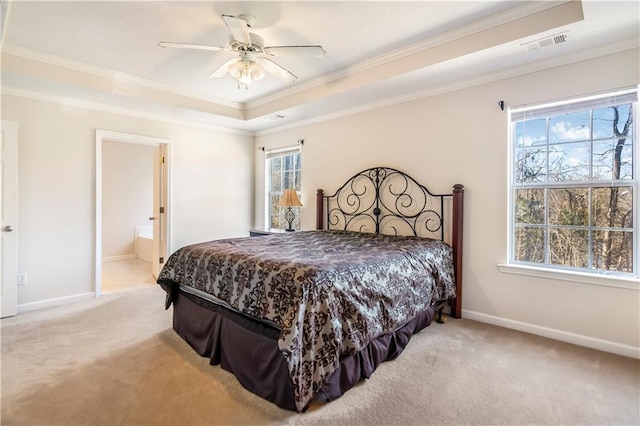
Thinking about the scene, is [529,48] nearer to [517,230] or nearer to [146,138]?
[517,230]

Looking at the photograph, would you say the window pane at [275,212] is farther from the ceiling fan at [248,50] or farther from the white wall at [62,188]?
the ceiling fan at [248,50]

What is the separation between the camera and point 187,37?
9.18 ft

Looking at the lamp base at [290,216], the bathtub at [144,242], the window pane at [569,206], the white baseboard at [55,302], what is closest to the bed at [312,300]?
the window pane at [569,206]

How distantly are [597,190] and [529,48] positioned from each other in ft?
4.27

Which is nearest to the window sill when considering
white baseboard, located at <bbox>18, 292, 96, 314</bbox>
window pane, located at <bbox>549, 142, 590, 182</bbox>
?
window pane, located at <bbox>549, 142, 590, 182</bbox>

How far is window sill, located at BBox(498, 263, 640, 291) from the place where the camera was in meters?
2.41

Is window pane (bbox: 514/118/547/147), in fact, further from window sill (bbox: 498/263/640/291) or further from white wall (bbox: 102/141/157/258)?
white wall (bbox: 102/141/157/258)

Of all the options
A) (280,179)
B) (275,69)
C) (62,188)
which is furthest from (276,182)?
(62,188)

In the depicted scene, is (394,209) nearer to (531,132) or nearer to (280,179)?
(531,132)

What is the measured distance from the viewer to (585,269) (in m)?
2.65

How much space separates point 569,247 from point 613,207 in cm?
45

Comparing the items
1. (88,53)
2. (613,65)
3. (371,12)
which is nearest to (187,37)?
(88,53)

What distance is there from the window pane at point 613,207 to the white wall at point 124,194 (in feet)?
24.0

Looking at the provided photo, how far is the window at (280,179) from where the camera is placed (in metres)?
5.05
